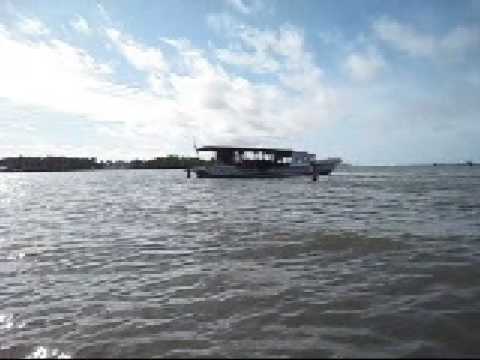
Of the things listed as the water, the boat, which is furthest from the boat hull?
the water

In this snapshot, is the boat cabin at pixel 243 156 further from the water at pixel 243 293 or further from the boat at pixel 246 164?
the water at pixel 243 293

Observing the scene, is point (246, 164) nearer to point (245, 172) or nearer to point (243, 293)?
point (245, 172)

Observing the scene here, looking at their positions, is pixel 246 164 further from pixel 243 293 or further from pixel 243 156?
pixel 243 293

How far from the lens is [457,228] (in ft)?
56.2

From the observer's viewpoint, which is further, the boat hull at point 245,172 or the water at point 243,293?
the boat hull at point 245,172

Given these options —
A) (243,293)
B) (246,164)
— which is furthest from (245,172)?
(243,293)

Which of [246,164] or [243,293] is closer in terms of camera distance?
[243,293]

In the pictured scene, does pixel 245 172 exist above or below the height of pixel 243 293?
above

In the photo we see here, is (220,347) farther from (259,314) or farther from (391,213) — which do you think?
(391,213)

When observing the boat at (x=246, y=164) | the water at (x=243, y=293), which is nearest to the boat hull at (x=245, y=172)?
the boat at (x=246, y=164)

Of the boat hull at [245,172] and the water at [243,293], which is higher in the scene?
the boat hull at [245,172]

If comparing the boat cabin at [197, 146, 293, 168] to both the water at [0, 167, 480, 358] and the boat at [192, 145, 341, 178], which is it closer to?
the boat at [192, 145, 341, 178]

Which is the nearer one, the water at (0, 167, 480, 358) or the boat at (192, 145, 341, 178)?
the water at (0, 167, 480, 358)

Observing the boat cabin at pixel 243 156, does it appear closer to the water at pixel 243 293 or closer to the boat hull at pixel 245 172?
the boat hull at pixel 245 172
